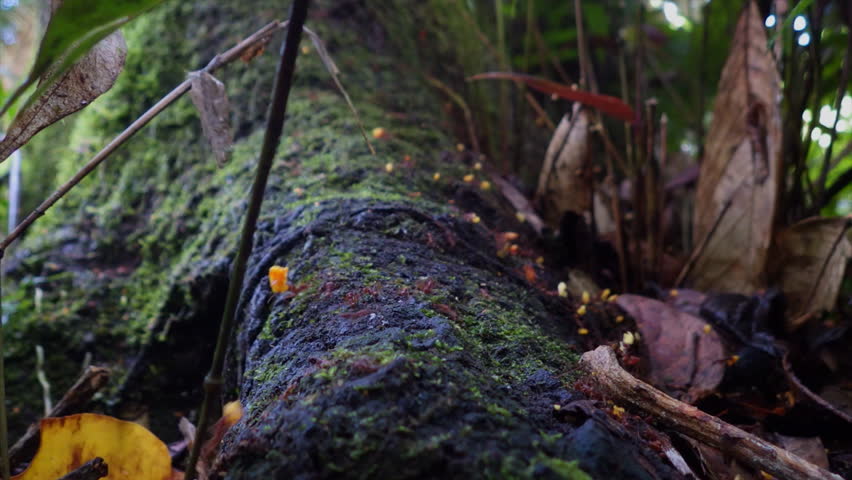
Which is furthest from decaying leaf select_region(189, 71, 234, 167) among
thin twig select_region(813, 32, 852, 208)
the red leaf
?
thin twig select_region(813, 32, 852, 208)

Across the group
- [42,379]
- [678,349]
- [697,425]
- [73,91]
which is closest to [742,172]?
[678,349]

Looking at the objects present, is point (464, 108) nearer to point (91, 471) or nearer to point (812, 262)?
point (812, 262)

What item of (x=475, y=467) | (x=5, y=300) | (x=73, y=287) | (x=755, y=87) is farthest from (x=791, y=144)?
(x=5, y=300)

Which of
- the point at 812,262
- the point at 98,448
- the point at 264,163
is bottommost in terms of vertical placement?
the point at 812,262

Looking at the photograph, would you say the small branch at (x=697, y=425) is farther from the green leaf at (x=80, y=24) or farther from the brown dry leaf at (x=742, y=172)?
the brown dry leaf at (x=742, y=172)

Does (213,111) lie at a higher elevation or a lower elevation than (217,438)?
higher

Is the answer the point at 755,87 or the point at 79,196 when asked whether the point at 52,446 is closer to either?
the point at 79,196

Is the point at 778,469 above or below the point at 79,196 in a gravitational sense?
below
